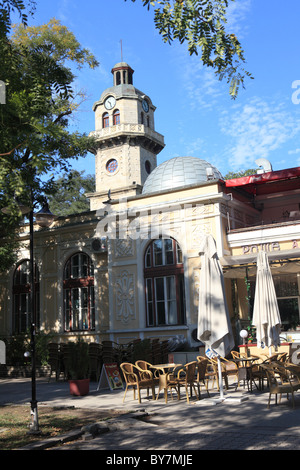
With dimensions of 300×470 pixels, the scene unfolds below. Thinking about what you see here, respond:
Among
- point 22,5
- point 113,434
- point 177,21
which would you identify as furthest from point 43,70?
point 113,434

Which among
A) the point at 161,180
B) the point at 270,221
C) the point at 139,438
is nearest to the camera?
the point at 139,438

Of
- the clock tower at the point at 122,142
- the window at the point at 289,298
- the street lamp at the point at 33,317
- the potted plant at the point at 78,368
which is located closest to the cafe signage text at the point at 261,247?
the window at the point at 289,298

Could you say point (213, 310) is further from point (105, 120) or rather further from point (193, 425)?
point (105, 120)

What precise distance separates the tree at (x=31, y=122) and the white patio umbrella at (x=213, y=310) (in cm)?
407

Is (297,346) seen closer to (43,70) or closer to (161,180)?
(43,70)

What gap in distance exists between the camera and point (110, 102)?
41000mm

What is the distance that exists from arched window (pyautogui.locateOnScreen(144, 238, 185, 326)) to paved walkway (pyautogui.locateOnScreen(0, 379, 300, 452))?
22.7ft

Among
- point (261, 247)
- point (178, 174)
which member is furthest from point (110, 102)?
point (261, 247)

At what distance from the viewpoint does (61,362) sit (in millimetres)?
15508

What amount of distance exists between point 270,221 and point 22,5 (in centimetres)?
1600

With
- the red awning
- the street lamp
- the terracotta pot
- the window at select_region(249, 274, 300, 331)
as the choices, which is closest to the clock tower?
the red awning

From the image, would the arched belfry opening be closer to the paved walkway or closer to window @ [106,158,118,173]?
window @ [106,158,118,173]

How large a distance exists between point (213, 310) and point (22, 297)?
47.1 feet
